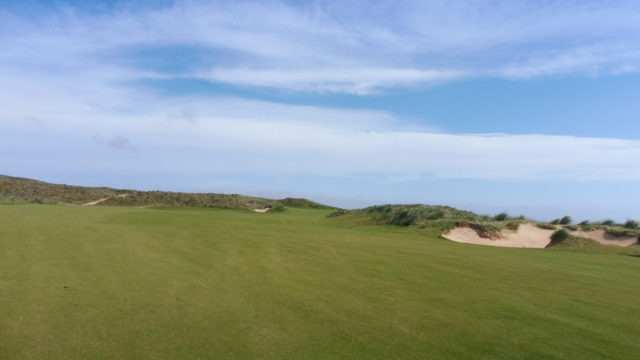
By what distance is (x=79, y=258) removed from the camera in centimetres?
926

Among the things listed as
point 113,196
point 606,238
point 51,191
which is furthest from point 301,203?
point 606,238

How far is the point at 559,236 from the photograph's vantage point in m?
19.9

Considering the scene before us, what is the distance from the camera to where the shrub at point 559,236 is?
1959 centimetres

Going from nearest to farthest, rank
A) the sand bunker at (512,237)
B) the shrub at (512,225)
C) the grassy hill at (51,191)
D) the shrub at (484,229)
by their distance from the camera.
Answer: the sand bunker at (512,237) → the shrub at (484,229) → the shrub at (512,225) → the grassy hill at (51,191)

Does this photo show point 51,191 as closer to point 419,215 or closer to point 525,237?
point 419,215

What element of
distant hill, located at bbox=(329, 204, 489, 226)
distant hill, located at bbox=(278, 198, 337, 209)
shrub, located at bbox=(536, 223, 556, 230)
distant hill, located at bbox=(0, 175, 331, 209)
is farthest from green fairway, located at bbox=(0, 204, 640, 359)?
distant hill, located at bbox=(278, 198, 337, 209)

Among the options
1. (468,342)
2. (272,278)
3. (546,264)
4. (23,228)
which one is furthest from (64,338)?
(546,264)

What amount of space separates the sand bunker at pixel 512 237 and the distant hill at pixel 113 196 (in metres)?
23.5

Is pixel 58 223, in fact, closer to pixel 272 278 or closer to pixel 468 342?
pixel 272 278

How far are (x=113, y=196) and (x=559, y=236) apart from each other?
3848 centimetres

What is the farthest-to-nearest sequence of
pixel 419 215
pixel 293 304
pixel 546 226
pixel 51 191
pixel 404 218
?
pixel 51 191, pixel 419 215, pixel 404 218, pixel 546 226, pixel 293 304

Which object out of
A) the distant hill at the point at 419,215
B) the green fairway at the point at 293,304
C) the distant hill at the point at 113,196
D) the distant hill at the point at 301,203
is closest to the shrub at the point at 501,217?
the distant hill at the point at 419,215

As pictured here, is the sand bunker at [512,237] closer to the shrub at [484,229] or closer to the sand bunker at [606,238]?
the shrub at [484,229]

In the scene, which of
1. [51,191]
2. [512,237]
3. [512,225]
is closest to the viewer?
[512,237]
